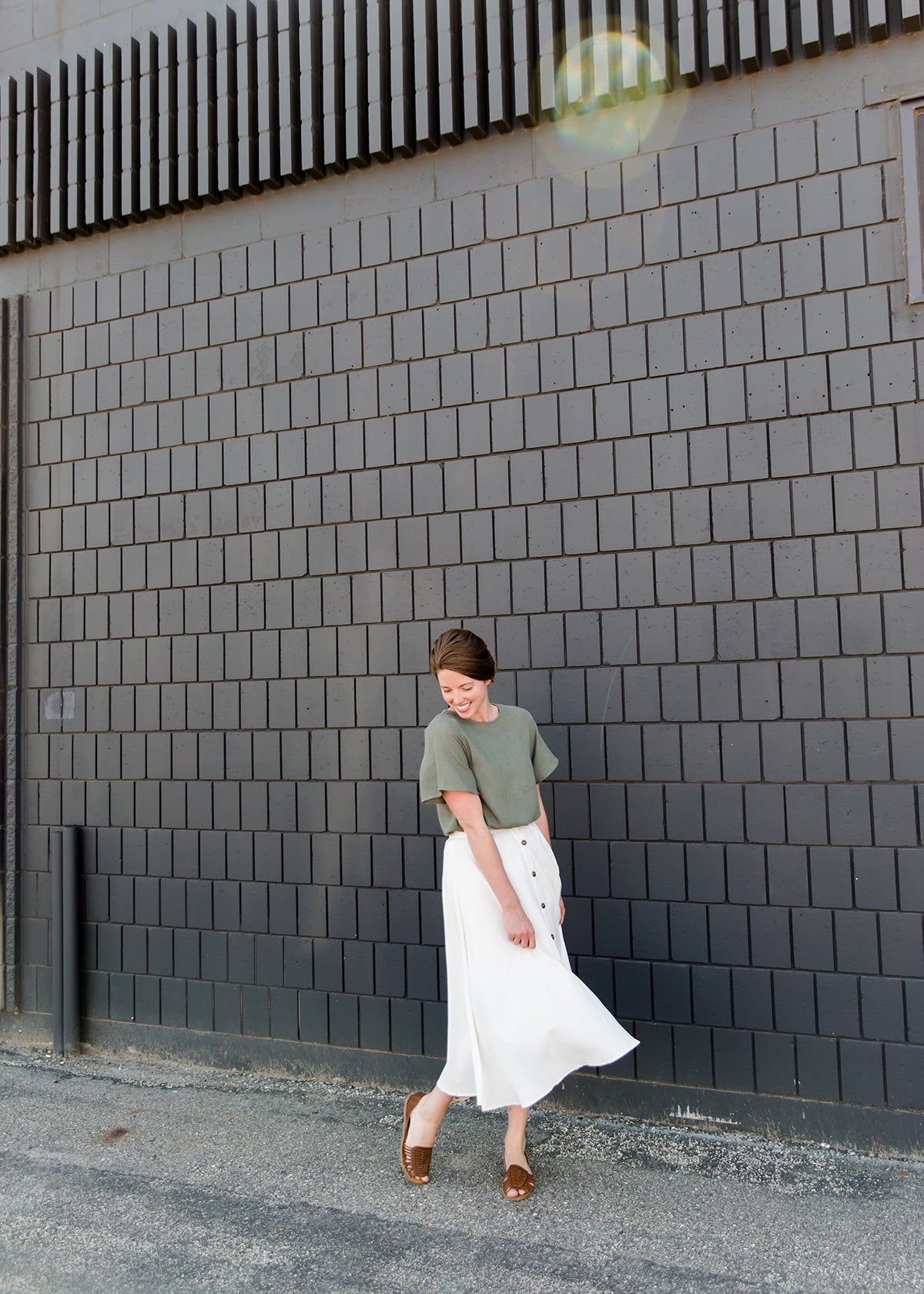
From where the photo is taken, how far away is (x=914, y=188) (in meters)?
4.33

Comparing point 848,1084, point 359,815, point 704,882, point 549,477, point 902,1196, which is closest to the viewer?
point 902,1196

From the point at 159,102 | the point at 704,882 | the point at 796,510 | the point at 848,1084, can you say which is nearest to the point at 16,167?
the point at 159,102

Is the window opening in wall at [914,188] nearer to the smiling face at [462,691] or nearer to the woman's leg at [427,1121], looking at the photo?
the smiling face at [462,691]

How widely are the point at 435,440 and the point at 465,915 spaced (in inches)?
94.6

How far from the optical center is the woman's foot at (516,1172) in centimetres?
391

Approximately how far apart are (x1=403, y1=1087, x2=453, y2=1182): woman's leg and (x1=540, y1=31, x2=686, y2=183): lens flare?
13.3 feet

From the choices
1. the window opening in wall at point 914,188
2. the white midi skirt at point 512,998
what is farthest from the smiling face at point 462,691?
the window opening in wall at point 914,188

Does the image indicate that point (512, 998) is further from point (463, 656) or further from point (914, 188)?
point (914, 188)

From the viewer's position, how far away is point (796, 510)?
4477 millimetres

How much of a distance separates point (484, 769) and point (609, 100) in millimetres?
3167

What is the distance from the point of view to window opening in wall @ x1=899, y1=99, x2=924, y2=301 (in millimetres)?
4309

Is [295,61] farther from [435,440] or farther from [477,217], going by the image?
[435,440]

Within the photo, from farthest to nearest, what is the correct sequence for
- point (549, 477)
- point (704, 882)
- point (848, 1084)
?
point (549, 477)
point (704, 882)
point (848, 1084)

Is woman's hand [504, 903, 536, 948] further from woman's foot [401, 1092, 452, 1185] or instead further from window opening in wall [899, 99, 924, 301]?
window opening in wall [899, 99, 924, 301]
